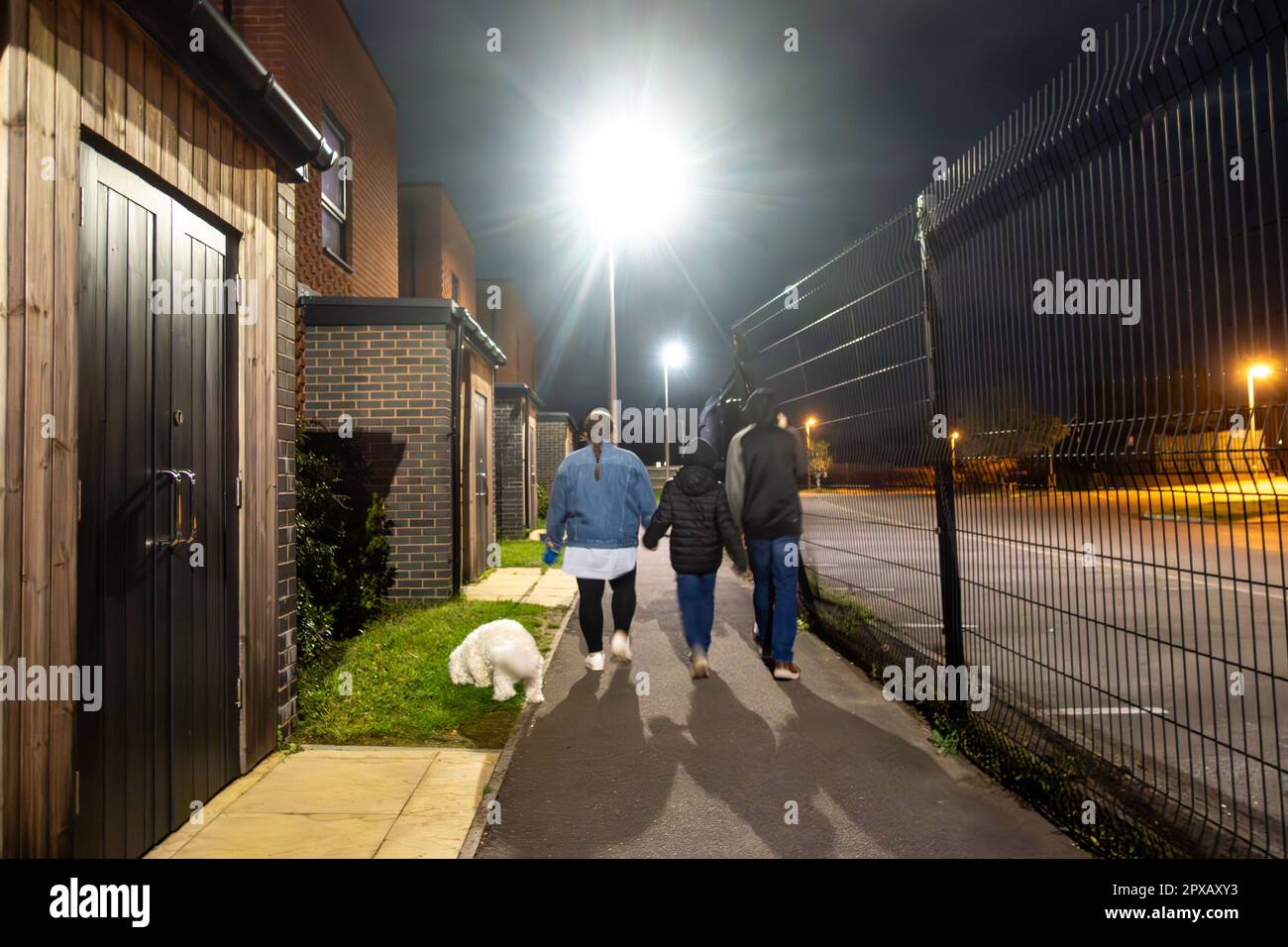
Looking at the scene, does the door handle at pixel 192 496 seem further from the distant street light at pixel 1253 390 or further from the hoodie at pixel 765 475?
the distant street light at pixel 1253 390

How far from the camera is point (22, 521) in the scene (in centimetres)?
277

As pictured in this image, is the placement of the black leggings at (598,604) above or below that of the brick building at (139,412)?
below

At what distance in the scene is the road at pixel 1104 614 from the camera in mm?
3031

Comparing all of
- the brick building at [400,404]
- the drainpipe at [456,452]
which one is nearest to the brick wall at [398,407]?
the brick building at [400,404]

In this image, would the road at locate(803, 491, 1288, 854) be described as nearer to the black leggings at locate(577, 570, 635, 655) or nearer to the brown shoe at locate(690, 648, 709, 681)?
the brown shoe at locate(690, 648, 709, 681)

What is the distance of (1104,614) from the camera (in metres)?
3.81

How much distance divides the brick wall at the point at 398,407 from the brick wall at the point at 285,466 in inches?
174

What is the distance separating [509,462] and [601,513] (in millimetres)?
11705

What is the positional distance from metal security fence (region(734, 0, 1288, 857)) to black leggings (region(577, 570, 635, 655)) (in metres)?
2.02

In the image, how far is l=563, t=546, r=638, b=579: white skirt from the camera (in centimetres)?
632

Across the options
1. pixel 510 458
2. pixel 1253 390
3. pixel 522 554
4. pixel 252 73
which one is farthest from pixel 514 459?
pixel 1253 390

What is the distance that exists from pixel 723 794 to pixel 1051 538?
1962mm
